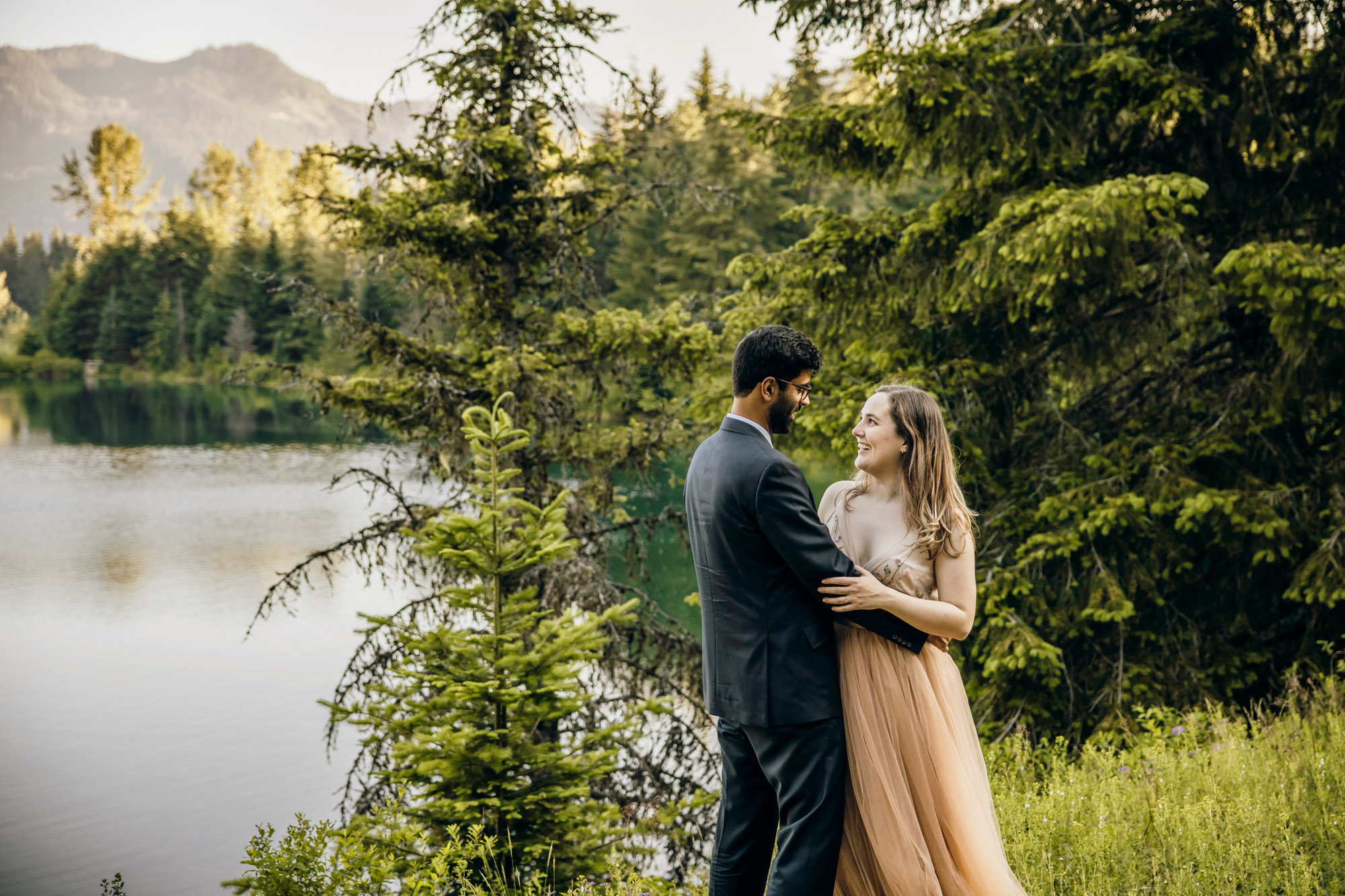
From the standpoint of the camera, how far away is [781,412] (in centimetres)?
282

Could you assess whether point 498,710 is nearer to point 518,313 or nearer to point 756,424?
point 756,424

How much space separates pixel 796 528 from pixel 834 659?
0.48 metres

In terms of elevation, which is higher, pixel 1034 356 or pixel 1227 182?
pixel 1227 182

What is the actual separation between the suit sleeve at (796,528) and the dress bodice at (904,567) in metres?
0.29

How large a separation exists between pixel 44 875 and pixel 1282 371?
12509mm

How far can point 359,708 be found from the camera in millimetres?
5145

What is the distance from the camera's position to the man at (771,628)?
268cm

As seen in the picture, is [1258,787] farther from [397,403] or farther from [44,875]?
[44,875]

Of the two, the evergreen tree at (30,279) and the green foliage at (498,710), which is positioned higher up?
the evergreen tree at (30,279)

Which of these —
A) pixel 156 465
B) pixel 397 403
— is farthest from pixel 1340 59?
pixel 156 465

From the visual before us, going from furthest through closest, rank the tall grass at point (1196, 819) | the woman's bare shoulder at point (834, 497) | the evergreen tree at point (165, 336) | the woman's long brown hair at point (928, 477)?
the evergreen tree at point (165, 336) < the tall grass at point (1196, 819) < the woman's bare shoulder at point (834, 497) < the woman's long brown hair at point (928, 477)

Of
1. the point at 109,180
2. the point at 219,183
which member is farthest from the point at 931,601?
the point at 219,183

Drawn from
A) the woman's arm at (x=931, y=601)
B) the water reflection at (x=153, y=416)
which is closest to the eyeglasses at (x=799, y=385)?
the woman's arm at (x=931, y=601)

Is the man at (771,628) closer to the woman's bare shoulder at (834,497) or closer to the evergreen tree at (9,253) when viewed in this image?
the woman's bare shoulder at (834,497)
